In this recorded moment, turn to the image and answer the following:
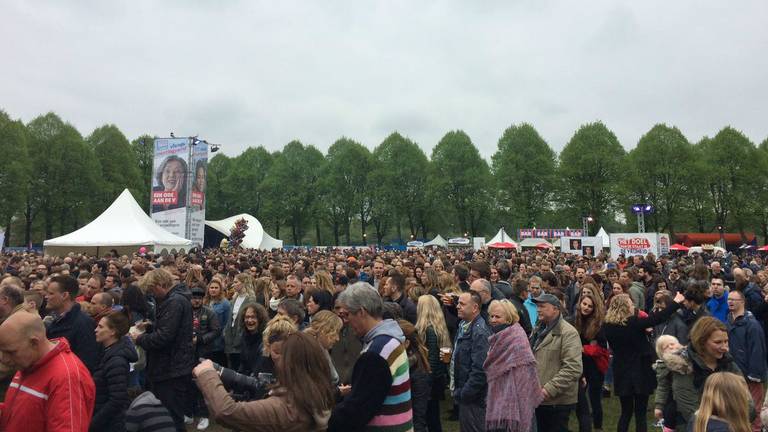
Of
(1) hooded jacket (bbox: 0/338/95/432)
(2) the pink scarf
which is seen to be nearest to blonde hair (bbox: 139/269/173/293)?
(1) hooded jacket (bbox: 0/338/95/432)

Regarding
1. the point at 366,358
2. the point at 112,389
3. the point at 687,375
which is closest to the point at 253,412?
the point at 366,358

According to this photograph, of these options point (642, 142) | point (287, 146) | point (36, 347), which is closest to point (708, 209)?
point (642, 142)

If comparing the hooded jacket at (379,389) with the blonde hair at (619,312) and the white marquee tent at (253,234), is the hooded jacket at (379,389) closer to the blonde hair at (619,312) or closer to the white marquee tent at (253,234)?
the blonde hair at (619,312)

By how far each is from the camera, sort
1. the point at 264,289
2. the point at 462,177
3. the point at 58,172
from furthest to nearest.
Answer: the point at 462,177
the point at 58,172
the point at 264,289

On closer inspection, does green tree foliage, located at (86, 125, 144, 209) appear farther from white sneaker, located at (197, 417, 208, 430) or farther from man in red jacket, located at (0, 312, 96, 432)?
man in red jacket, located at (0, 312, 96, 432)

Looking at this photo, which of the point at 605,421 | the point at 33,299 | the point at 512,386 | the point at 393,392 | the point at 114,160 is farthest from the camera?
the point at 114,160

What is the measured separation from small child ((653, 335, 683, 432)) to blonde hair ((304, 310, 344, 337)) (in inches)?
101

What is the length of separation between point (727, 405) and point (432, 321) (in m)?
2.91

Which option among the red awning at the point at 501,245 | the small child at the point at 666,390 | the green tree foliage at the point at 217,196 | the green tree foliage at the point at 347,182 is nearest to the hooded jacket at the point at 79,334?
the small child at the point at 666,390

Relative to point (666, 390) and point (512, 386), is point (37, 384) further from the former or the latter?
point (666, 390)

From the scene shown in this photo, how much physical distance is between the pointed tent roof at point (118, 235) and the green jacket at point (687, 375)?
70.1 feet

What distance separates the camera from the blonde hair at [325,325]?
12.7 feet

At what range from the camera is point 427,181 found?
1959 inches

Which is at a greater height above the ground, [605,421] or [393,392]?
[393,392]
